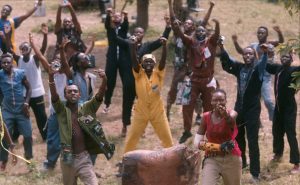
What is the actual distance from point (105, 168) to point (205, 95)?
1.75 meters

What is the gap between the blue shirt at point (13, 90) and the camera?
882cm

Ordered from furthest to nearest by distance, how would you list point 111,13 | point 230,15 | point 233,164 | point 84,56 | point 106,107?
point 230,15 → point 106,107 → point 111,13 → point 84,56 → point 233,164

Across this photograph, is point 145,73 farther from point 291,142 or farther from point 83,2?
point 83,2

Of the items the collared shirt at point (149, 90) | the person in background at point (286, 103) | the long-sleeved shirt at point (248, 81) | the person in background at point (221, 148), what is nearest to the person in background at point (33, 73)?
the collared shirt at point (149, 90)

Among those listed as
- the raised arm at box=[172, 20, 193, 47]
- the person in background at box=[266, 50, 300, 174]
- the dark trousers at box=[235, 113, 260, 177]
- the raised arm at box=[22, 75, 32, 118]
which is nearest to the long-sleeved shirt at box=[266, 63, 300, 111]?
the person in background at box=[266, 50, 300, 174]

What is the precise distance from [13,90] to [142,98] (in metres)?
1.77

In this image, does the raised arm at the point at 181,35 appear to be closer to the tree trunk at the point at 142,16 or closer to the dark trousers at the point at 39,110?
the dark trousers at the point at 39,110

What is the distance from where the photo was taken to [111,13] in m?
9.79

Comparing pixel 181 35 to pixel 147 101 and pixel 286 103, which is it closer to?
pixel 147 101

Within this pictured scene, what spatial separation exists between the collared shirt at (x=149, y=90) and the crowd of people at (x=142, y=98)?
0.01 meters

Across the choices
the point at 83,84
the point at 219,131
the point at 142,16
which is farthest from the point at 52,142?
the point at 142,16

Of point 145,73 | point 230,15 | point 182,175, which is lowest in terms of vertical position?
point 230,15

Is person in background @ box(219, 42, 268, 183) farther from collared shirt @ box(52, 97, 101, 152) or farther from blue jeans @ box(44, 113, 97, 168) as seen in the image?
blue jeans @ box(44, 113, 97, 168)

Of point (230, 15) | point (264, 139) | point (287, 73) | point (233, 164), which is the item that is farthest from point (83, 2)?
point (233, 164)
